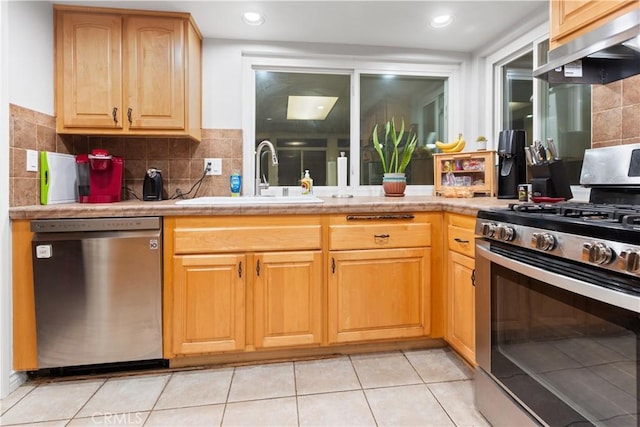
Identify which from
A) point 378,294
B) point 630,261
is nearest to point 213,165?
point 378,294

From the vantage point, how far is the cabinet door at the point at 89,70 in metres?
2.03

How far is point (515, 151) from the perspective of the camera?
2045 millimetres

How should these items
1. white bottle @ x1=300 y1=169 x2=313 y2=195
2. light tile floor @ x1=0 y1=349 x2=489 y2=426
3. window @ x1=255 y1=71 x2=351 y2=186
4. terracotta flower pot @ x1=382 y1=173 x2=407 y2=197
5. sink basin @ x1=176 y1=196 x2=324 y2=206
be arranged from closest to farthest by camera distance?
light tile floor @ x1=0 y1=349 x2=489 y2=426
sink basin @ x1=176 y1=196 x2=324 y2=206
terracotta flower pot @ x1=382 y1=173 x2=407 y2=197
white bottle @ x1=300 y1=169 x2=313 y2=195
window @ x1=255 y1=71 x2=351 y2=186

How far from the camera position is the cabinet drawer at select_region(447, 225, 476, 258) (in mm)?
1672

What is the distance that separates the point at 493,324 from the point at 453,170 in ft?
4.47

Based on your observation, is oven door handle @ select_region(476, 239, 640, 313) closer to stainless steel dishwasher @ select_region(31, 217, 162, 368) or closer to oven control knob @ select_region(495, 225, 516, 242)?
oven control knob @ select_region(495, 225, 516, 242)

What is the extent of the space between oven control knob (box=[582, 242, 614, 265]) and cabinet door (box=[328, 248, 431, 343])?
1.01m

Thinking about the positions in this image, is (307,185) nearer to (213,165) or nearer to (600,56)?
(213,165)

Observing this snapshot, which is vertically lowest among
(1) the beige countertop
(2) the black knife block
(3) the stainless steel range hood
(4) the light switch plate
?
(1) the beige countertop

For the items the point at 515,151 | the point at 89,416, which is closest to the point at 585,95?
the point at 515,151

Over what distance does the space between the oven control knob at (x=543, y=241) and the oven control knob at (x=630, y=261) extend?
0.21 m

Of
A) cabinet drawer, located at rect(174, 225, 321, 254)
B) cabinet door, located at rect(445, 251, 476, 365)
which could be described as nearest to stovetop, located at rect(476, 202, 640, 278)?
cabinet door, located at rect(445, 251, 476, 365)

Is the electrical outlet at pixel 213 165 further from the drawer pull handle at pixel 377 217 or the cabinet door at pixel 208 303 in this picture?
the drawer pull handle at pixel 377 217

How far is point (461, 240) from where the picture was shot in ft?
5.78
